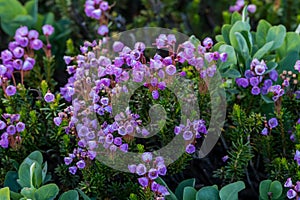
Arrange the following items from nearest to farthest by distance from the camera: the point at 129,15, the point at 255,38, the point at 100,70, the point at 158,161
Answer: the point at 158,161 < the point at 100,70 < the point at 255,38 < the point at 129,15

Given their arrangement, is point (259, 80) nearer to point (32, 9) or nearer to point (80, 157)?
point (80, 157)

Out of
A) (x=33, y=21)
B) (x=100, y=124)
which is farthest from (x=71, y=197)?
(x=33, y=21)

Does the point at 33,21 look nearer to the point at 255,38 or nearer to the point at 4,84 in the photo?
the point at 4,84

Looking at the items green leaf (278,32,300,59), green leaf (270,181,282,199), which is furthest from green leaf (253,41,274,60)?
green leaf (270,181,282,199)

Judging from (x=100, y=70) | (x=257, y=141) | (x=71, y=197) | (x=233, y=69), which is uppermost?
(x=100, y=70)

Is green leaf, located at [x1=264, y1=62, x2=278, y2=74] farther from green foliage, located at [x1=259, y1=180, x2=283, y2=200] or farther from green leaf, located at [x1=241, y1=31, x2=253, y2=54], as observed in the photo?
green foliage, located at [x1=259, y1=180, x2=283, y2=200]

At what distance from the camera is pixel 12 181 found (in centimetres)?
160

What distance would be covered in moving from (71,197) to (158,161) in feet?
0.86

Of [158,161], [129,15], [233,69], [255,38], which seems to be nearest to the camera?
[158,161]

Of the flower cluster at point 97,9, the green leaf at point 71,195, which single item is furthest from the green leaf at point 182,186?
the flower cluster at point 97,9

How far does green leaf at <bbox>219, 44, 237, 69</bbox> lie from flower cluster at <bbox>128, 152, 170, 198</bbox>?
399mm

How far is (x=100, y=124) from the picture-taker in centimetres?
156

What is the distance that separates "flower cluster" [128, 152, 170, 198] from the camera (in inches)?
54.5

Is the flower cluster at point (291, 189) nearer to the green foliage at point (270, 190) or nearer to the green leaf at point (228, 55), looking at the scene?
the green foliage at point (270, 190)
